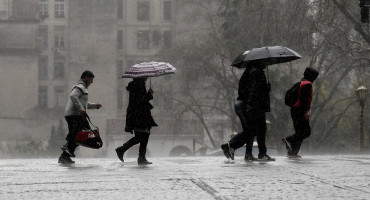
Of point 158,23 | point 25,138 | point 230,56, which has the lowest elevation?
point 25,138

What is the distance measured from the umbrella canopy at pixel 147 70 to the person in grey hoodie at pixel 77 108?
0.90 meters

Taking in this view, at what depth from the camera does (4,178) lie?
1041 cm

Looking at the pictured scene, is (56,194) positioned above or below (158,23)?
below

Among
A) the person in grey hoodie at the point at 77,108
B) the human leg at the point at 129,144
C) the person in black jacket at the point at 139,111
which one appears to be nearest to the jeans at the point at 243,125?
the person in black jacket at the point at 139,111

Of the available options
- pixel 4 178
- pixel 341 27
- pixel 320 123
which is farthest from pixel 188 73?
pixel 4 178

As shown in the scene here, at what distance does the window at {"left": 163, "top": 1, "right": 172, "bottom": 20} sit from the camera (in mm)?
92188

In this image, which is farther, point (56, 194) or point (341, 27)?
point (341, 27)

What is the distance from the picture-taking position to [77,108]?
46.3ft

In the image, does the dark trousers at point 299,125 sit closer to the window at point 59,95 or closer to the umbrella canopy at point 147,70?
the umbrella canopy at point 147,70

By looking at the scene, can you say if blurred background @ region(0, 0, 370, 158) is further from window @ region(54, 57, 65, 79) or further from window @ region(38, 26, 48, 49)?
window @ region(38, 26, 48, 49)

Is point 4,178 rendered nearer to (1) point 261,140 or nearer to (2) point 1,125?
(1) point 261,140

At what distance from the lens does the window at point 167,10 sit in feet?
302

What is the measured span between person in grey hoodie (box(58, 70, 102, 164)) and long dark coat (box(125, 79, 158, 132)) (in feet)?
3.20

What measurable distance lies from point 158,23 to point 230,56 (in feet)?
153
